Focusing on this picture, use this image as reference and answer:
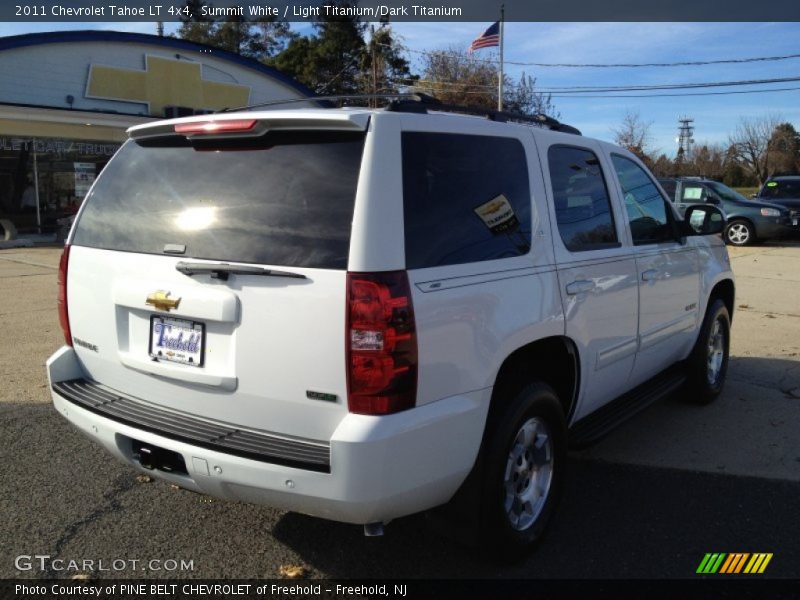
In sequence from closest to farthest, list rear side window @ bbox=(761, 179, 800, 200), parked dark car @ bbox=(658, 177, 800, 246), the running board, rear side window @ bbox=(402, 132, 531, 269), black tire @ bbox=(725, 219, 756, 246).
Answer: rear side window @ bbox=(402, 132, 531, 269) → the running board → parked dark car @ bbox=(658, 177, 800, 246) → black tire @ bbox=(725, 219, 756, 246) → rear side window @ bbox=(761, 179, 800, 200)

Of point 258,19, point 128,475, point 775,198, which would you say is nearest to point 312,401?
point 128,475

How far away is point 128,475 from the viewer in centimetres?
412

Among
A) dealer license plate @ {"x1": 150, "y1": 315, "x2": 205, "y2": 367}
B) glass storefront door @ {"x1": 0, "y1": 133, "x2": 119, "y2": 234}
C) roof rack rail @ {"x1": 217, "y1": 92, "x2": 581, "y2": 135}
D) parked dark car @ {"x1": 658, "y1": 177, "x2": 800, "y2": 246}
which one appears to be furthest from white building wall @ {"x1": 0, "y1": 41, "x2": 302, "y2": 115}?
dealer license plate @ {"x1": 150, "y1": 315, "x2": 205, "y2": 367}

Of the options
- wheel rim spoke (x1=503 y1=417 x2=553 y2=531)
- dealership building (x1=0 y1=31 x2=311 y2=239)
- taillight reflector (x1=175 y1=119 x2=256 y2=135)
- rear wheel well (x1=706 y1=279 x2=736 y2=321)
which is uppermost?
dealership building (x1=0 y1=31 x2=311 y2=239)

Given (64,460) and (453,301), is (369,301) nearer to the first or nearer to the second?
(453,301)

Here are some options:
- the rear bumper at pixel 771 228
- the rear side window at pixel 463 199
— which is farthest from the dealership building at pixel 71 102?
the rear side window at pixel 463 199

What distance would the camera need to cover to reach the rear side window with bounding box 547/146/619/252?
3.67 metres

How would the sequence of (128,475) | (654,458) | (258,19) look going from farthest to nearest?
(258,19) → (654,458) → (128,475)

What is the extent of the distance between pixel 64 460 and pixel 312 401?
247cm

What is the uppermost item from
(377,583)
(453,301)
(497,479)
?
(453,301)

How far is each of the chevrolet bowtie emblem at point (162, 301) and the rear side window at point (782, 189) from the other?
Result: 70.9ft

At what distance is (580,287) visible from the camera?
11.7 ft

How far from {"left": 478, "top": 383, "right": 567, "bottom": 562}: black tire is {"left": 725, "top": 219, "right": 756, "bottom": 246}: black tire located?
17.1m

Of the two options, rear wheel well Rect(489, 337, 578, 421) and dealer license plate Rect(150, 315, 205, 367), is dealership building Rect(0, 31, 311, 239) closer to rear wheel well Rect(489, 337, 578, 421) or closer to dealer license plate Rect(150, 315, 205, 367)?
dealer license plate Rect(150, 315, 205, 367)
